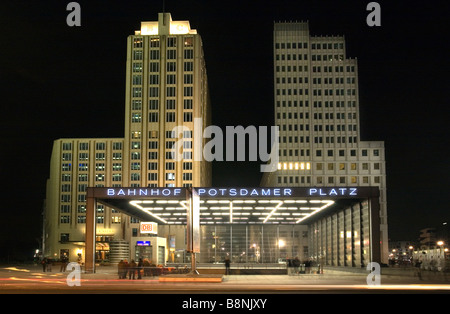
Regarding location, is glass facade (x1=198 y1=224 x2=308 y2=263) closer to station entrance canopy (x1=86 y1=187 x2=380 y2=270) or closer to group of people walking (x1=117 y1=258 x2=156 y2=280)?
station entrance canopy (x1=86 y1=187 x2=380 y2=270)

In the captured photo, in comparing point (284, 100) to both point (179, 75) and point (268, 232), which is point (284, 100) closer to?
point (179, 75)

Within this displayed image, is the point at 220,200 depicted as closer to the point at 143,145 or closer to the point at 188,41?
the point at 143,145

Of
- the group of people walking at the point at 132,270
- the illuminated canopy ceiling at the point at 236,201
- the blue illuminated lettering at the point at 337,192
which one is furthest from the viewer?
the illuminated canopy ceiling at the point at 236,201

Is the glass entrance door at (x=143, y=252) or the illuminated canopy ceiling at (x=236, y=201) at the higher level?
the illuminated canopy ceiling at (x=236, y=201)

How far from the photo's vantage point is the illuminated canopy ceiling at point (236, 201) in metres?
44.2

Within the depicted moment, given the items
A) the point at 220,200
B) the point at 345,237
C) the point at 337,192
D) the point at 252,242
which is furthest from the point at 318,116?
the point at 337,192

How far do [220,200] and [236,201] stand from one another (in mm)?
2266

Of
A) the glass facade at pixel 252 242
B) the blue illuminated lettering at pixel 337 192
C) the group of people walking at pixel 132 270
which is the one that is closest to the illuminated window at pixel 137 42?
the glass facade at pixel 252 242

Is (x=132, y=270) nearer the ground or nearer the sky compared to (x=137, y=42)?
nearer the ground

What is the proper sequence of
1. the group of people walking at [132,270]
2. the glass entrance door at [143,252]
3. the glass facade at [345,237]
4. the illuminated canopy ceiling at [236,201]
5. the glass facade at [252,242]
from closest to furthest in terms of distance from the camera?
the group of people walking at [132,270] < the illuminated canopy ceiling at [236,201] < the glass facade at [345,237] < the glass entrance door at [143,252] < the glass facade at [252,242]

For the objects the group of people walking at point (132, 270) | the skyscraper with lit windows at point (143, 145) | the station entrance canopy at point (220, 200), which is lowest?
the group of people walking at point (132, 270)

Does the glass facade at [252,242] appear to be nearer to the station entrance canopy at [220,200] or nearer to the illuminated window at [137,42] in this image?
the station entrance canopy at [220,200]

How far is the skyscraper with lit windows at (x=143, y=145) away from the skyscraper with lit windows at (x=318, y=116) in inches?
878

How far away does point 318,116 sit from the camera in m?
141
